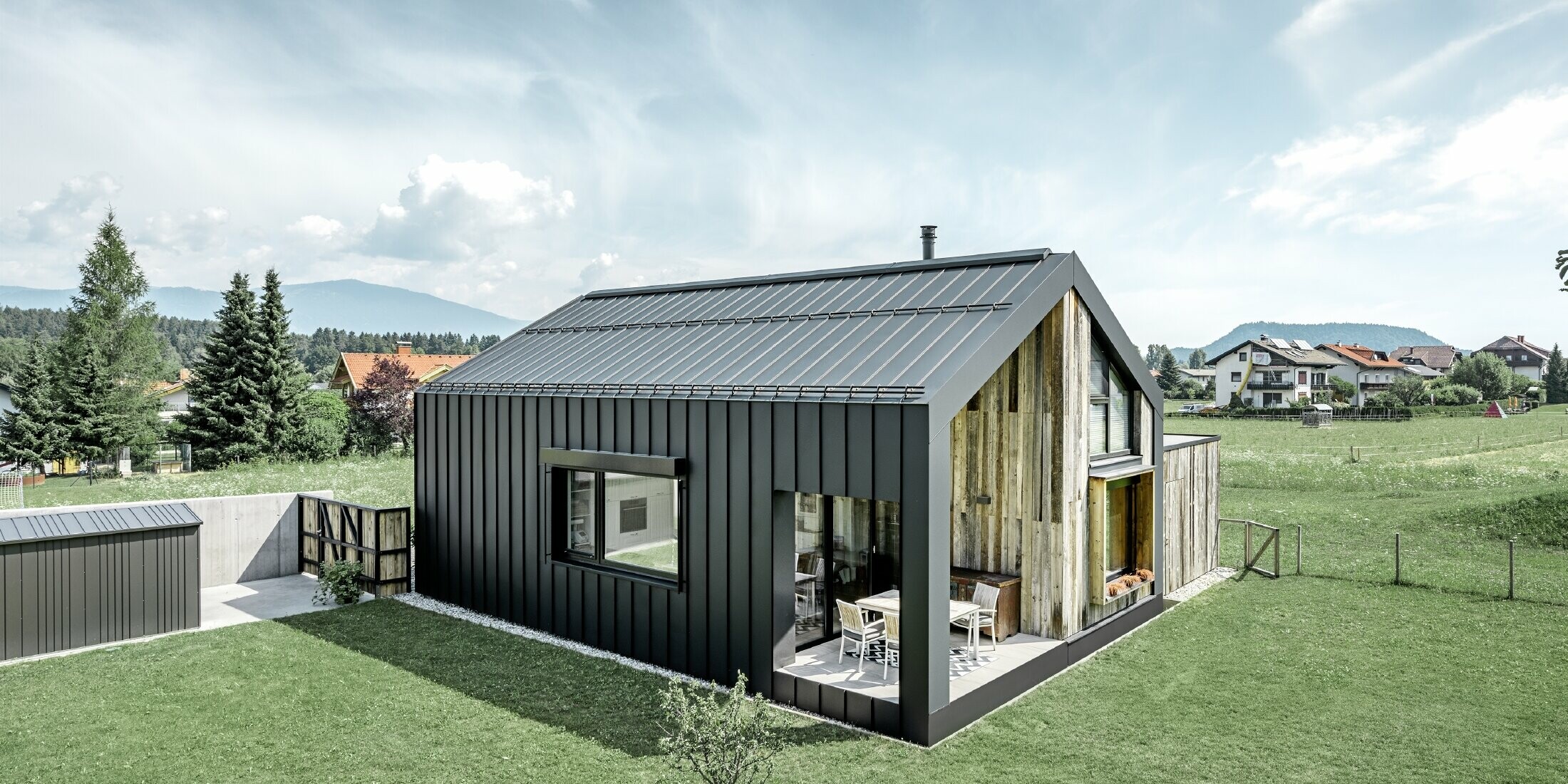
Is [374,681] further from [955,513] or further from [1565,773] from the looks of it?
[1565,773]

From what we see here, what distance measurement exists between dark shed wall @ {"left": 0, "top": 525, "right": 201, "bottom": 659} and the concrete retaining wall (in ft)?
7.75

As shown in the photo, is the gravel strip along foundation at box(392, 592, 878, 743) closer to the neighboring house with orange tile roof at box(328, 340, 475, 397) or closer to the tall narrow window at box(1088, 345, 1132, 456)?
the tall narrow window at box(1088, 345, 1132, 456)

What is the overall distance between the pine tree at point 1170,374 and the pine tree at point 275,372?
245ft

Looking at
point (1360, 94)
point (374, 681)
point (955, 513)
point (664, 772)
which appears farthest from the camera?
point (1360, 94)

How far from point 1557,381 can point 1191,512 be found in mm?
76107

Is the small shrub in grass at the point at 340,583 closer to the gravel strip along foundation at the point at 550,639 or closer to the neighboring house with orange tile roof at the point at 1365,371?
the gravel strip along foundation at the point at 550,639

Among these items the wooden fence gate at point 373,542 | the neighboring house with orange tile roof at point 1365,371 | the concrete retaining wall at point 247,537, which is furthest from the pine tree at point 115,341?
the neighboring house with orange tile roof at point 1365,371

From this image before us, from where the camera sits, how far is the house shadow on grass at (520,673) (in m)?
6.85

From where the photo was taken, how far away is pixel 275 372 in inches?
1211

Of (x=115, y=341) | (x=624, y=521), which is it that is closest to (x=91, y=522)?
(x=624, y=521)

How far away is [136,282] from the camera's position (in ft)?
109

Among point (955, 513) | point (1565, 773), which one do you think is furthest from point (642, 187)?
point (1565, 773)

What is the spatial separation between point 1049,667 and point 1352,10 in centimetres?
1199

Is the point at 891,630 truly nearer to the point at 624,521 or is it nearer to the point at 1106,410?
the point at 624,521
